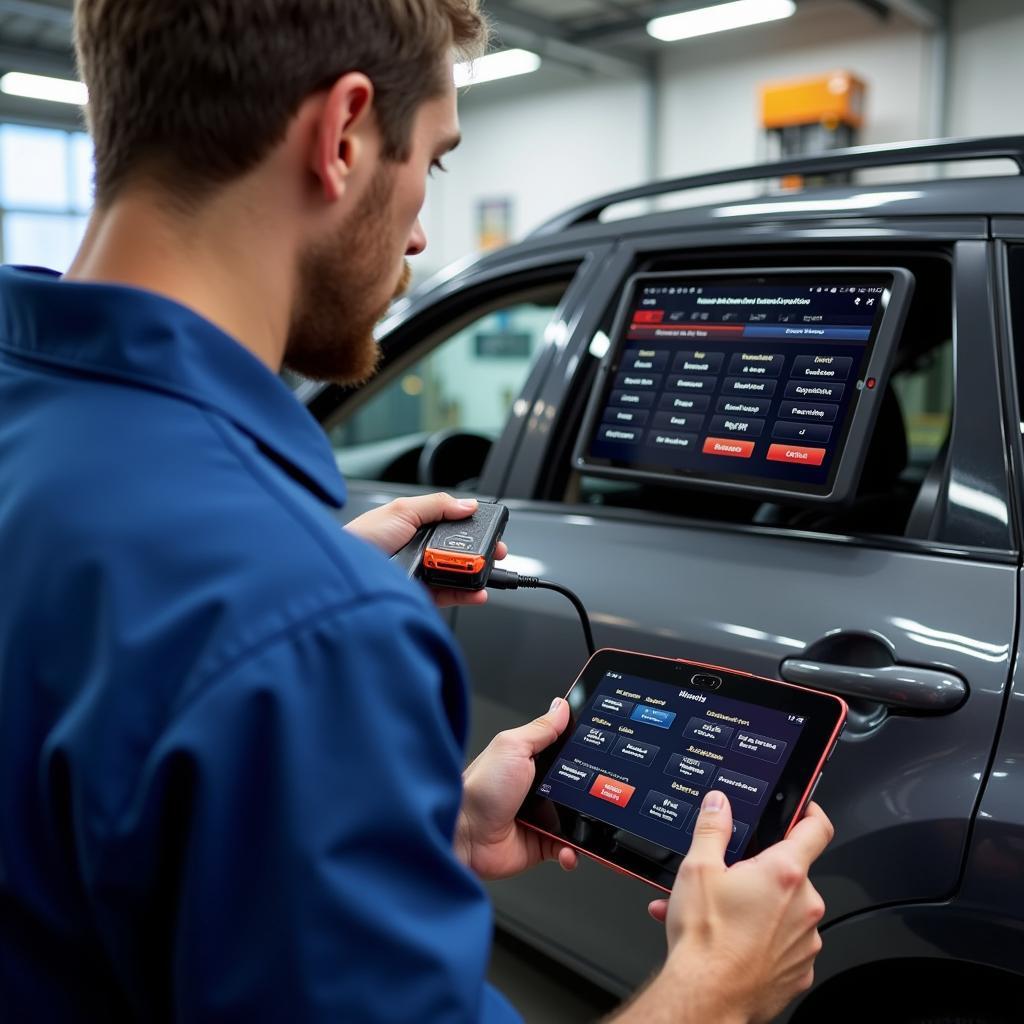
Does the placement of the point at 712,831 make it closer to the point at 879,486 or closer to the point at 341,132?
the point at 341,132

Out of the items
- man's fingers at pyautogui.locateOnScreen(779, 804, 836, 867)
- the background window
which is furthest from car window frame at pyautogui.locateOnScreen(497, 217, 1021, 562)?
the background window

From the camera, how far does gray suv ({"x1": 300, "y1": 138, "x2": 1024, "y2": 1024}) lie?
1.17 m

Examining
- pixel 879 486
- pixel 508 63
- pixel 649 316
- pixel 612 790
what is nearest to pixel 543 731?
pixel 612 790

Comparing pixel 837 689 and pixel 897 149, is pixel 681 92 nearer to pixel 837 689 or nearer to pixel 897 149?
pixel 897 149

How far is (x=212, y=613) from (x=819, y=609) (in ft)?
3.16

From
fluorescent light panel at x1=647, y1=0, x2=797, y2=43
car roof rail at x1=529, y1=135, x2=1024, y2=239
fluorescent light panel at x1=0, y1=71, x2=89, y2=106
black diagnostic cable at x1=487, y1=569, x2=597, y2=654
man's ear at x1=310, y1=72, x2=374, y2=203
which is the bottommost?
black diagnostic cable at x1=487, y1=569, x2=597, y2=654

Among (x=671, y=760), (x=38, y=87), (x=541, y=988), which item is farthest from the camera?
(x=38, y=87)

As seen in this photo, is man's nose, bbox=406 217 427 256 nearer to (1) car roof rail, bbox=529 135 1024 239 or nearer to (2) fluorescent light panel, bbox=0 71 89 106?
(1) car roof rail, bbox=529 135 1024 239

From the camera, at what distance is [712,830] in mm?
928

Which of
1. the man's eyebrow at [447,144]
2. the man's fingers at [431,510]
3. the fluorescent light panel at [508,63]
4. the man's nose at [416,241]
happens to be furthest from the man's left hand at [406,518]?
the fluorescent light panel at [508,63]

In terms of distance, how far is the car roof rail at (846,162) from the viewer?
1.57 metres

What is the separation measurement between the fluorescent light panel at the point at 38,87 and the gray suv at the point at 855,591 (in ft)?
30.4

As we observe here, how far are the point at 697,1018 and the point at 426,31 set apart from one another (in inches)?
31.6

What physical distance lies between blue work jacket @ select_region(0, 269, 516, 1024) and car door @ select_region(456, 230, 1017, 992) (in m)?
0.74
